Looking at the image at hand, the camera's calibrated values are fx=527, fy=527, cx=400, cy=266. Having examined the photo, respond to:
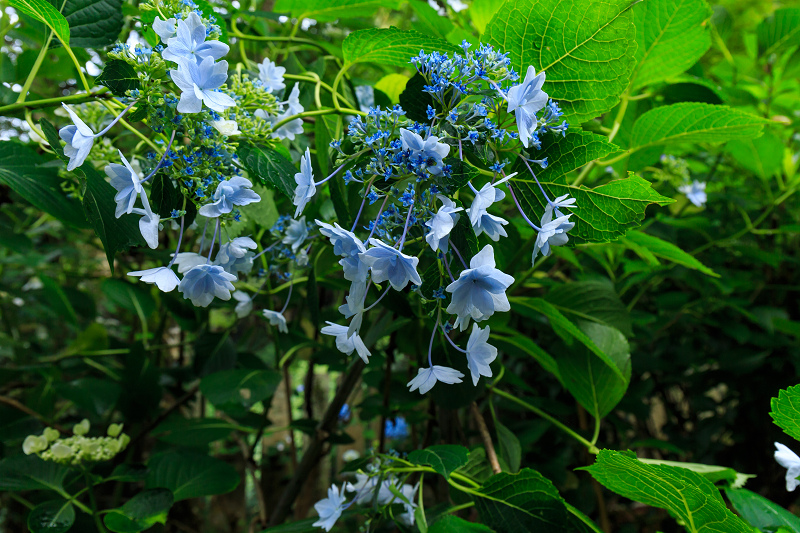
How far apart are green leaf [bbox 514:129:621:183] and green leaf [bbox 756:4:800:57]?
2.92 ft

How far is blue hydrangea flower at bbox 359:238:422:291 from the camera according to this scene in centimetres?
39

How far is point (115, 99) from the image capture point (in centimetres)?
54

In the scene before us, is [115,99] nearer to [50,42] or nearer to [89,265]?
[50,42]

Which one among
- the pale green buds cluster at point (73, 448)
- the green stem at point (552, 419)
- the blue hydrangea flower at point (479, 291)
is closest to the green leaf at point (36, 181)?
the pale green buds cluster at point (73, 448)

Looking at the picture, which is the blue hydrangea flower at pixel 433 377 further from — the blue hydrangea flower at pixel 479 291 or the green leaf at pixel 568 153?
the green leaf at pixel 568 153

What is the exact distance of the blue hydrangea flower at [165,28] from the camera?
46cm

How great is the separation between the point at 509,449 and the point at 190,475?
56cm

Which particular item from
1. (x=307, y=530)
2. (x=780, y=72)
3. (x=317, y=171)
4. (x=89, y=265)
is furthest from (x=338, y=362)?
(x=89, y=265)

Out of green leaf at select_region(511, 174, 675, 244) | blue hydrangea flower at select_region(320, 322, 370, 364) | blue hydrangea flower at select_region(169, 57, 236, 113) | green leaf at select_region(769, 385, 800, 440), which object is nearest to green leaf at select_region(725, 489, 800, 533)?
green leaf at select_region(769, 385, 800, 440)

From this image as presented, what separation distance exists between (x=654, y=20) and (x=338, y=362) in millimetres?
798

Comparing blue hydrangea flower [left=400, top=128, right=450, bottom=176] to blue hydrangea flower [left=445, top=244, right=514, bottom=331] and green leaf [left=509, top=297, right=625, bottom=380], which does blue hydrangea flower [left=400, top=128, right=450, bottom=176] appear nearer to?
blue hydrangea flower [left=445, top=244, right=514, bottom=331]

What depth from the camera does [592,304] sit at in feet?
2.79

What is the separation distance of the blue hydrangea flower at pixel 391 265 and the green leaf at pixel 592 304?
0.52 m

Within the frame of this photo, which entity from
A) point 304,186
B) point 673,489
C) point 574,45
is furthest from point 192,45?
point 673,489
